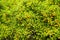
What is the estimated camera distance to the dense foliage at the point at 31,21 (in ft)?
20.1

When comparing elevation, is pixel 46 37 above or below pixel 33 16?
below

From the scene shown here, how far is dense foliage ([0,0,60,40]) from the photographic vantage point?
6.11 metres

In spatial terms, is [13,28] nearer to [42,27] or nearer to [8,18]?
[8,18]

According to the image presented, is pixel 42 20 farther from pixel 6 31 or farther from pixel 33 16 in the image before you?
pixel 6 31

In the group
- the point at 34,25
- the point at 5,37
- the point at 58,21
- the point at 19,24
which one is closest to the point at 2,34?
the point at 5,37

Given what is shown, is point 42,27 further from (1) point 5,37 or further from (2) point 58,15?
(1) point 5,37

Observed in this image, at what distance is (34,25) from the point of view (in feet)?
20.1

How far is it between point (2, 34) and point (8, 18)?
469mm

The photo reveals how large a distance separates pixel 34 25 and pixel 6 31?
788mm

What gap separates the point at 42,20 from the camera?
6172 mm

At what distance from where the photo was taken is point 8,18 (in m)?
6.32

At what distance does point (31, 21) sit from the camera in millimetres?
6133

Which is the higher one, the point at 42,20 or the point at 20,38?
the point at 42,20

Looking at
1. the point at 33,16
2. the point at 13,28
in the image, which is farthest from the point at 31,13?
the point at 13,28
